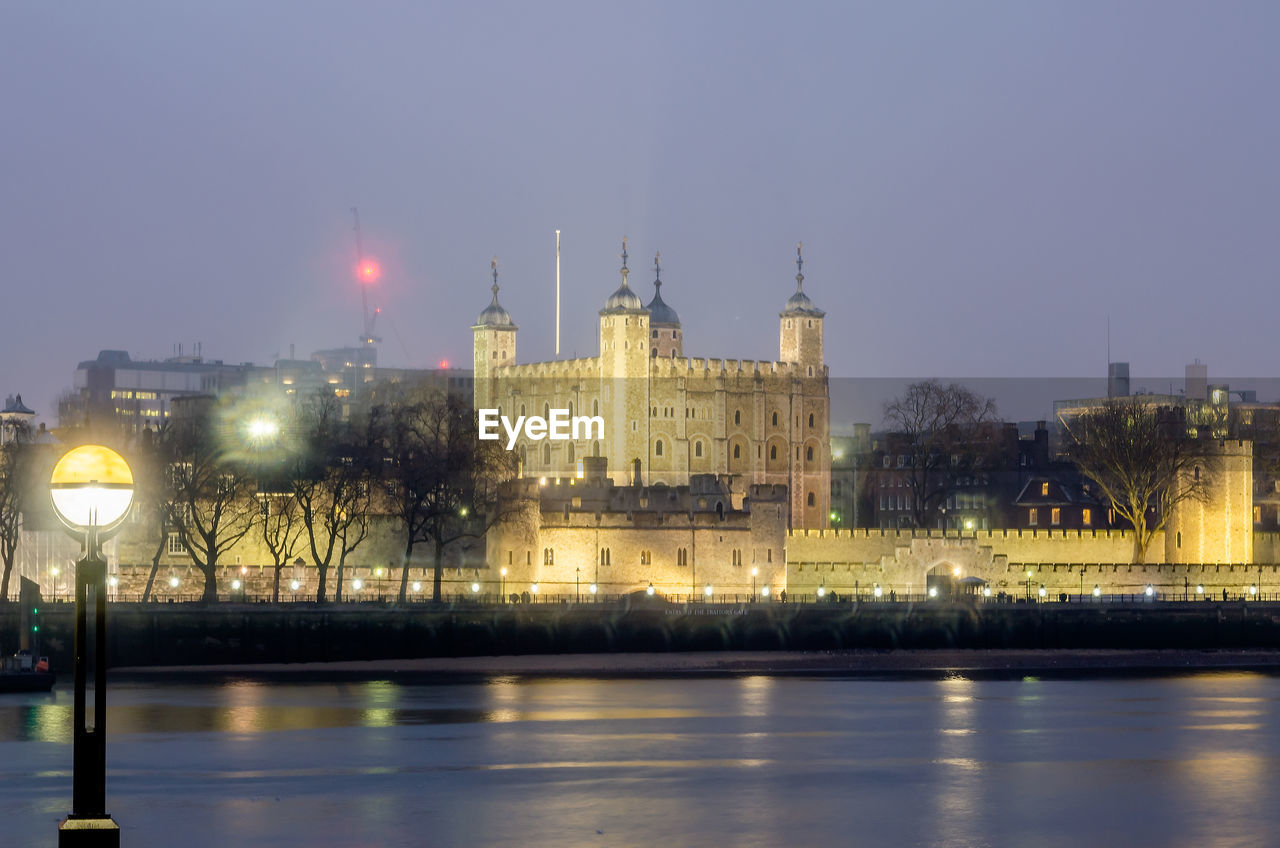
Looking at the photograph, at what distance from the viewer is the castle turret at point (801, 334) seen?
108000 mm

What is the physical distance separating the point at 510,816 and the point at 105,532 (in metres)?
18.3

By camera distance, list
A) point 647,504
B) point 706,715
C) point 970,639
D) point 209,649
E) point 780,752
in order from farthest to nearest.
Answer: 1. point 647,504
2. point 970,639
3. point 209,649
4. point 706,715
5. point 780,752

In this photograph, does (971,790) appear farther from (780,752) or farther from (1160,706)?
(1160,706)

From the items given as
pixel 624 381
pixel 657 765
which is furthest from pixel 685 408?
pixel 657 765

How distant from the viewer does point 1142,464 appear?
85.3 meters

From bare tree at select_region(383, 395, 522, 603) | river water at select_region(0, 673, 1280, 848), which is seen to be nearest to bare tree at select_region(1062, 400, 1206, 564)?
bare tree at select_region(383, 395, 522, 603)

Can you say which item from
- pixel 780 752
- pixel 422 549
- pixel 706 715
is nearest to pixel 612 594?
pixel 422 549

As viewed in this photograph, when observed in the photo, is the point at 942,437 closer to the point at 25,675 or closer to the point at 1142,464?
the point at 1142,464

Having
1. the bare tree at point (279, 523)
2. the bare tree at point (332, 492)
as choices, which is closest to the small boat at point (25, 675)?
the bare tree at point (332, 492)

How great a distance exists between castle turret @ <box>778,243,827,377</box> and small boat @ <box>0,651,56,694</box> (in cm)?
5849

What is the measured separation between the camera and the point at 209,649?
63.4 metres

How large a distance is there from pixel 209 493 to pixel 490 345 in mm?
39460

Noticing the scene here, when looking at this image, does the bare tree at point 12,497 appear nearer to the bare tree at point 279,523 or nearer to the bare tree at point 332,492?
the bare tree at point 279,523

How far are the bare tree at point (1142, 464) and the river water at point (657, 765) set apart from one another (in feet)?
89.2
